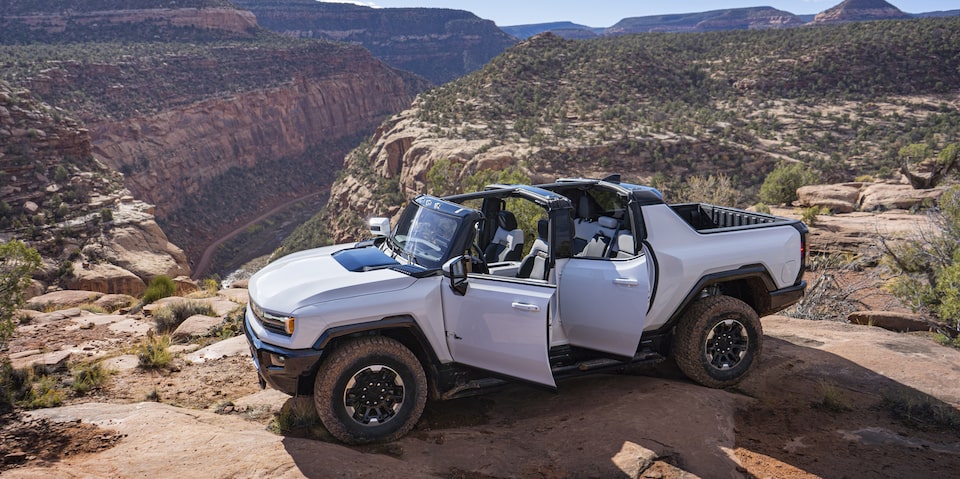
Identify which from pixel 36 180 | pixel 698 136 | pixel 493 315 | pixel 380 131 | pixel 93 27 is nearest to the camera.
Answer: pixel 493 315

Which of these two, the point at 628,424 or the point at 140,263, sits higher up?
the point at 628,424

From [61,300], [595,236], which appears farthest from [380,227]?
[61,300]

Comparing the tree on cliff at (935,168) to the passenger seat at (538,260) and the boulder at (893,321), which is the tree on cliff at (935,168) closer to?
the boulder at (893,321)

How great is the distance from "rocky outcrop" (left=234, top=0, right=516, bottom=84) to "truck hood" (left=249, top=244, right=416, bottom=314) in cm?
12356

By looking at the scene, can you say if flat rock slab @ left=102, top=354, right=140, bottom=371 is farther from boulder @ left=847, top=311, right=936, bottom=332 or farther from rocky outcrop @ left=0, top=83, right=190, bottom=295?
rocky outcrop @ left=0, top=83, right=190, bottom=295

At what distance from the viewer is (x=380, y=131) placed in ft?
153

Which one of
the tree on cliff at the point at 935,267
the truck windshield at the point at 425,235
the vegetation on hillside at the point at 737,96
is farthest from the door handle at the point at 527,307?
the vegetation on hillside at the point at 737,96

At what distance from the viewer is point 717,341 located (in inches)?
248

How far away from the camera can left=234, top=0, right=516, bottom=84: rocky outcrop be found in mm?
130625

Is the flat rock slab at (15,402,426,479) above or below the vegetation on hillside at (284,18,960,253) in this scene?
below

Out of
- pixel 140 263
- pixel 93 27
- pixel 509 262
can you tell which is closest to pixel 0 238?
pixel 140 263

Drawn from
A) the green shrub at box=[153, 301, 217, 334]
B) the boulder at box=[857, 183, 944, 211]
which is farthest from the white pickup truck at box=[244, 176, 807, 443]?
the boulder at box=[857, 183, 944, 211]

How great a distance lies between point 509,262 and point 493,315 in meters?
1.51

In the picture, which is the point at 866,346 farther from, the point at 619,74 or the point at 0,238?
the point at 619,74
